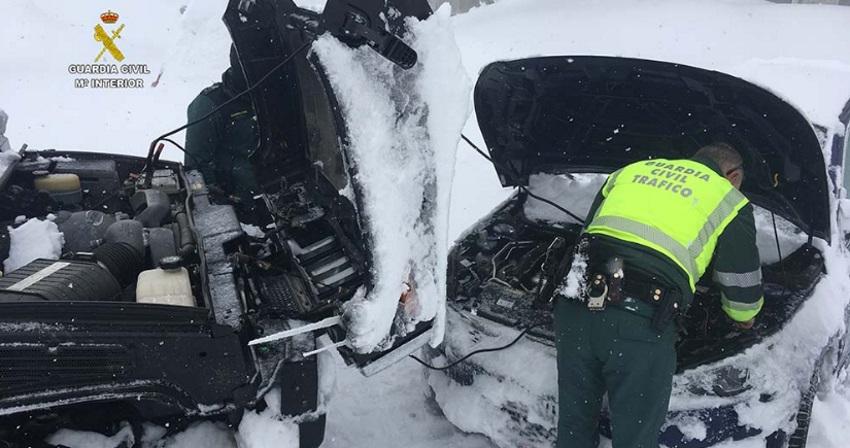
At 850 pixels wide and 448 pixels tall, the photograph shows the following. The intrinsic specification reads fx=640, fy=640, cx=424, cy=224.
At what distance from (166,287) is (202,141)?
236cm

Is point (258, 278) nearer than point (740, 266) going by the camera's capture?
No

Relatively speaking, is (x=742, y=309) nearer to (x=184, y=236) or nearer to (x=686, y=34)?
(x=184, y=236)

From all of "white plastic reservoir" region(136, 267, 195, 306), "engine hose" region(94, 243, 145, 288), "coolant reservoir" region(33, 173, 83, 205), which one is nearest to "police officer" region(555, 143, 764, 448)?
"white plastic reservoir" region(136, 267, 195, 306)

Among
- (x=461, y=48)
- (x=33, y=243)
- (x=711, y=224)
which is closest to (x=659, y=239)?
(x=711, y=224)

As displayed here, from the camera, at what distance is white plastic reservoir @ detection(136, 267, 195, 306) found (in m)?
2.62

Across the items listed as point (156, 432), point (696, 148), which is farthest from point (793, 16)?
point (156, 432)

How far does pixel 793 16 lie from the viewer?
12.1 metres

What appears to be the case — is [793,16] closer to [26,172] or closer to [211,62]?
[211,62]

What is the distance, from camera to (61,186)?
4.02m

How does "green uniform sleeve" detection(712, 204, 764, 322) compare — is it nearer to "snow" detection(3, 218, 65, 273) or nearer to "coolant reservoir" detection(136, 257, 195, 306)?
"coolant reservoir" detection(136, 257, 195, 306)

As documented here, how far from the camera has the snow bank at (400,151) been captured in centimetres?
228

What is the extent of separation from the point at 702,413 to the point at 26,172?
4094mm

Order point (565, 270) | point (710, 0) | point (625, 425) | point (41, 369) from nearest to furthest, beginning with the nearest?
1. point (41, 369)
2. point (625, 425)
3. point (565, 270)
4. point (710, 0)

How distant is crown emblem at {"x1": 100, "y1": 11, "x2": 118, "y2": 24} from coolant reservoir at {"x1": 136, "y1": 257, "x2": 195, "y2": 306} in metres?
15.4
